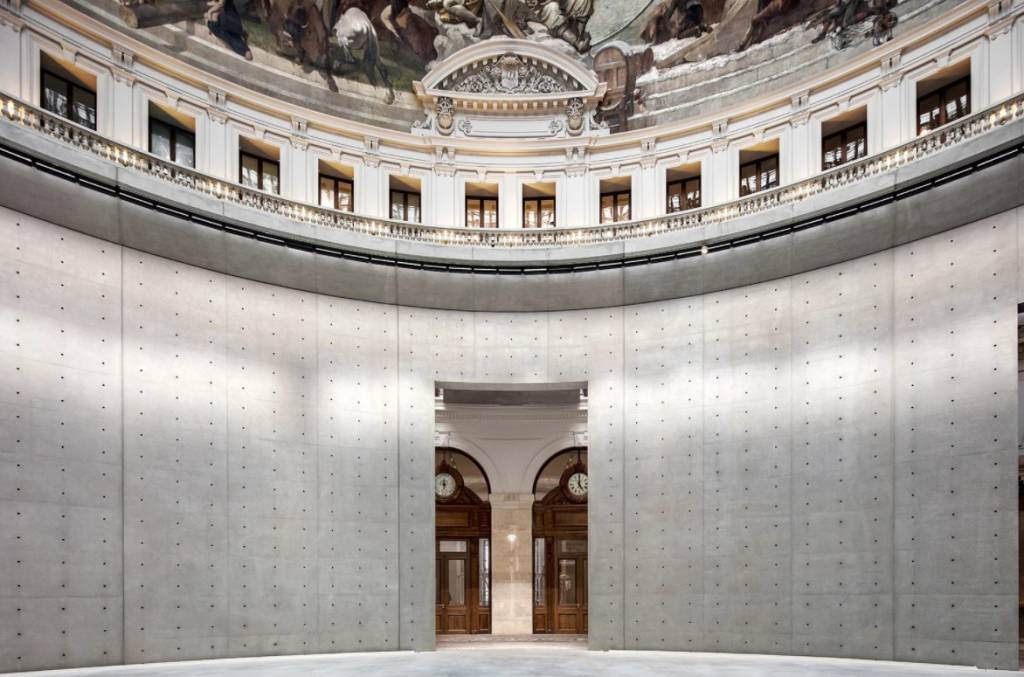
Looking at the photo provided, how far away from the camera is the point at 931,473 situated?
757 inches

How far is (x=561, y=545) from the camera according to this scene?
3253 centimetres

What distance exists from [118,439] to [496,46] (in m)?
16.7

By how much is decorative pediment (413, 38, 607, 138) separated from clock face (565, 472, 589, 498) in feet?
41.1

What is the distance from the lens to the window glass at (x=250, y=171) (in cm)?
2578

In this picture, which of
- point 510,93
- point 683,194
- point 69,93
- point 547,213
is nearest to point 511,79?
point 510,93

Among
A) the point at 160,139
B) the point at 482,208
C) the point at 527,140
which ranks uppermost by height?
the point at 527,140

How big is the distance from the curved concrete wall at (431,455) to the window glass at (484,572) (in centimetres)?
885

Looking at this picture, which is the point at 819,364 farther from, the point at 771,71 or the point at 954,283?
the point at 771,71

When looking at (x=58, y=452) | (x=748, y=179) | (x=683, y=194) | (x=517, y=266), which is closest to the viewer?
(x=58, y=452)

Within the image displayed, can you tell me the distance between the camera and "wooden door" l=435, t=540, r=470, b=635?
3167cm

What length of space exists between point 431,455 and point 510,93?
12016mm

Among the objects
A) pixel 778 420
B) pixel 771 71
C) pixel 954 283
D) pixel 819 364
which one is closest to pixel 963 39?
pixel 771 71

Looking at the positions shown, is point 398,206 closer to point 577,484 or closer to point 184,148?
point 184,148

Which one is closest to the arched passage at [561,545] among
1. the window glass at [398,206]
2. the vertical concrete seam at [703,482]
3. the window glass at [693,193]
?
the vertical concrete seam at [703,482]
